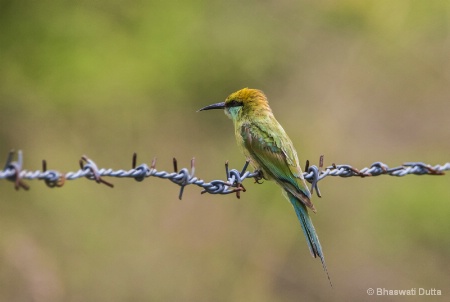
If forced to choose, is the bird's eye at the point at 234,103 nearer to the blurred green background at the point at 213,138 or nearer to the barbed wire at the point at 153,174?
the barbed wire at the point at 153,174

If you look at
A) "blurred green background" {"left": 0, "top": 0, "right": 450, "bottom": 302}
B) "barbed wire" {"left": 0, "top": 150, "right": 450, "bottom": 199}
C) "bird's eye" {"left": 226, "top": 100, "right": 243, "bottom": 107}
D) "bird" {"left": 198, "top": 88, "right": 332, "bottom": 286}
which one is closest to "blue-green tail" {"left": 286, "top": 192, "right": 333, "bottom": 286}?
"bird" {"left": 198, "top": 88, "right": 332, "bottom": 286}

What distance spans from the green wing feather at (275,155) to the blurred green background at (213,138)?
2.46m

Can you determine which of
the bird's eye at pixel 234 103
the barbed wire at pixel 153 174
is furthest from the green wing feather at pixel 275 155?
the bird's eye at pixel 234 103

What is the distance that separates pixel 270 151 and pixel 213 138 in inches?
145

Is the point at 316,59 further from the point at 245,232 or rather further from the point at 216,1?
the point at 245,232

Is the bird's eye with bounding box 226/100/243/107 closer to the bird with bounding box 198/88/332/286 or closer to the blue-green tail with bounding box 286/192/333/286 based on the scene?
the bird with bounding box 198/88/332/286

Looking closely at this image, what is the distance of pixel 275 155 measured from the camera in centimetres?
443

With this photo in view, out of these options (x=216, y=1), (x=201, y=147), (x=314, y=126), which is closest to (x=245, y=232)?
(x=201, y=147)

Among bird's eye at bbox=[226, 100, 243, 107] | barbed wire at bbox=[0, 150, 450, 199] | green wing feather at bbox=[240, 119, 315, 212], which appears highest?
bird's eye at bbox=[226, 100, 243, 107]

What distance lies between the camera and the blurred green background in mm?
7004

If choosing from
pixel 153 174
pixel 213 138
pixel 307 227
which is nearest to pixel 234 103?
pixel 307 227

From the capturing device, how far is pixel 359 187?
8.30 meters

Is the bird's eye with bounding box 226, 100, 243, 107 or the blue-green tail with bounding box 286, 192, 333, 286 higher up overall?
the bird's eye with bounding box 226, 100, 243, 107

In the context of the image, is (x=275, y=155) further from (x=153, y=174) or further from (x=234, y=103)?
(x=153, y=174)
